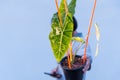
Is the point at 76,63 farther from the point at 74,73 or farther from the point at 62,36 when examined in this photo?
the point at 62,36

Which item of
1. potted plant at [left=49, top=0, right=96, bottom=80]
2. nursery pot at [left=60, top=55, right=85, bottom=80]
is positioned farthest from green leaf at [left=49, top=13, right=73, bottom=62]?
nursery pot at [left=60, top=55, right=85, bottom=80]

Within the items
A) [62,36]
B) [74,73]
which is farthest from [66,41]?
[74,73]

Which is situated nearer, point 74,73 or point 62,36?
point 62,36

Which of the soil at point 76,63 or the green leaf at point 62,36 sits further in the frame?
the soil at point 76,63

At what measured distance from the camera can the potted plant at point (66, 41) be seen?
1788 mm

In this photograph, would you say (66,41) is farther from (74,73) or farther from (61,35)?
(74,73)

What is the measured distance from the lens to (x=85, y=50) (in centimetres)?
195

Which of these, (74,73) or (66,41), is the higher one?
(66,41)

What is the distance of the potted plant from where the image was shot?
1.79 m

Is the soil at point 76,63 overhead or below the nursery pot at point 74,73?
→ overhead

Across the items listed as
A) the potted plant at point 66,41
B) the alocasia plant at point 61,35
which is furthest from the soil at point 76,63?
the alocasia plant at point 61,35

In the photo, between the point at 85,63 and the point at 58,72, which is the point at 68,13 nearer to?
the point at 85,63

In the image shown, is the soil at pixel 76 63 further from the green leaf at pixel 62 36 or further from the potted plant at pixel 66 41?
the green leaf at pixel 62 36

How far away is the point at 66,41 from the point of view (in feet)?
5.91
